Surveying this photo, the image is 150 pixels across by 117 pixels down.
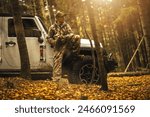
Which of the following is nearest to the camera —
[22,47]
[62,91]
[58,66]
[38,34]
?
[62,91]

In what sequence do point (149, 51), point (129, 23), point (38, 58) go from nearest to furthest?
point (149, 51) → point (38, 58) → point (129, 23)

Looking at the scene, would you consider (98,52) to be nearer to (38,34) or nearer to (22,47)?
(38,34)

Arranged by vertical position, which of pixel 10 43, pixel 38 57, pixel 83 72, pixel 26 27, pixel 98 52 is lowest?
pixel 83 72

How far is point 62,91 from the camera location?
845cm

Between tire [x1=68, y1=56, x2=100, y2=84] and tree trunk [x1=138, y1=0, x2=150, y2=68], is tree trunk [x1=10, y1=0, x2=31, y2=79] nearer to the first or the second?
tire [x1=68, y1=56, x2=100, y2=84]

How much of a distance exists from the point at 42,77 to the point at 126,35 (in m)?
10.3

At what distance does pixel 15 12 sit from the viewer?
9477mm

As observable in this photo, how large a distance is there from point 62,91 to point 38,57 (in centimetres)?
142

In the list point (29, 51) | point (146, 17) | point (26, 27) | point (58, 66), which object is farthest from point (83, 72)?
point (146, 17)

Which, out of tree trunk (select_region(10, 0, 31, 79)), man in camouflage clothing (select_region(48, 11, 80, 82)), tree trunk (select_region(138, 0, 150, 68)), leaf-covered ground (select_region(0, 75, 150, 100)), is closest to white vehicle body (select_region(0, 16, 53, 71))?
tree trunk (select_region(10, 0, 31, 79))

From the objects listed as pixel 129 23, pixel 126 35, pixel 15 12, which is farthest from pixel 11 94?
pixel 126 35

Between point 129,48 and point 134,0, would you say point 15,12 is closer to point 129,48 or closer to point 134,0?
point 134,0

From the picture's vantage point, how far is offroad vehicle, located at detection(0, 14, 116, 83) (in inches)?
369

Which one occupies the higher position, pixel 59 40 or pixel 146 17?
pixel 146 17
